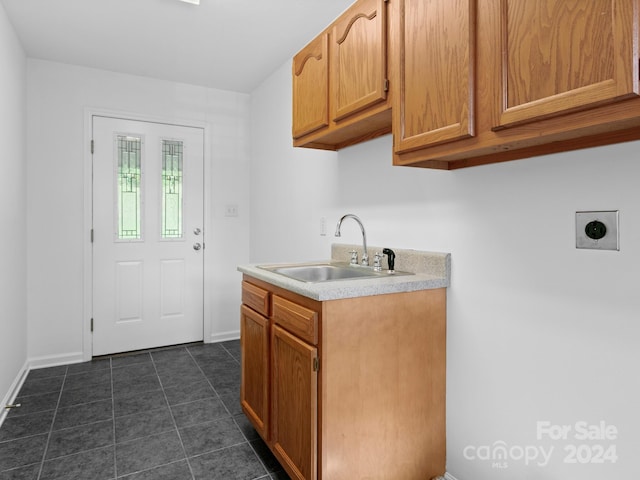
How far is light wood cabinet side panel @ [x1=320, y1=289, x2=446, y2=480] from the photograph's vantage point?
1460mm

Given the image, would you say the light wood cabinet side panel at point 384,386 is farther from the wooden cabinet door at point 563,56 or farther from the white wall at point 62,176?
the white wall at point 62,176

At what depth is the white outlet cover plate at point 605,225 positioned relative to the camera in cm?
117

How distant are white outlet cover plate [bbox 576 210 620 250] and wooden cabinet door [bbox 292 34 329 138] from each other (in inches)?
48.0

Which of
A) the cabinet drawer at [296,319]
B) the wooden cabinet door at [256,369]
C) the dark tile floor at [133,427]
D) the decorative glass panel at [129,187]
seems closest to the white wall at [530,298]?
the cabinet drawer at [296,319]

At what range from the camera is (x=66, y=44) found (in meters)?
2.89

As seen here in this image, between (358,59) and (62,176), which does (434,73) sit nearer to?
(358,59)

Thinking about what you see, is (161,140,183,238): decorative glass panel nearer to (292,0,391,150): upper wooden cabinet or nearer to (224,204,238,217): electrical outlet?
(224,204,238,217): electrical outlet

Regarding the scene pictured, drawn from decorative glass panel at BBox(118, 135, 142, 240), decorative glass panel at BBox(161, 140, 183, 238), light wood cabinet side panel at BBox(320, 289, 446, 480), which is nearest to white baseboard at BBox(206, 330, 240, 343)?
decorative glass panel at BBox(161, 140, 183, 238)

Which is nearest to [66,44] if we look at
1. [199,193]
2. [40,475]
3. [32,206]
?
[32,206]

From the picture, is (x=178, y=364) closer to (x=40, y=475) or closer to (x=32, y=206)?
(x=40, y=475)

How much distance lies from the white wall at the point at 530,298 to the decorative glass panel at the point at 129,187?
7.71ft

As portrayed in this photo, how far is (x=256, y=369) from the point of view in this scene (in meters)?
2.00

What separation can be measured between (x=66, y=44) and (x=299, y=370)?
9.61 ft

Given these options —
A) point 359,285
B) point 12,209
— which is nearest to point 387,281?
point 359,285
